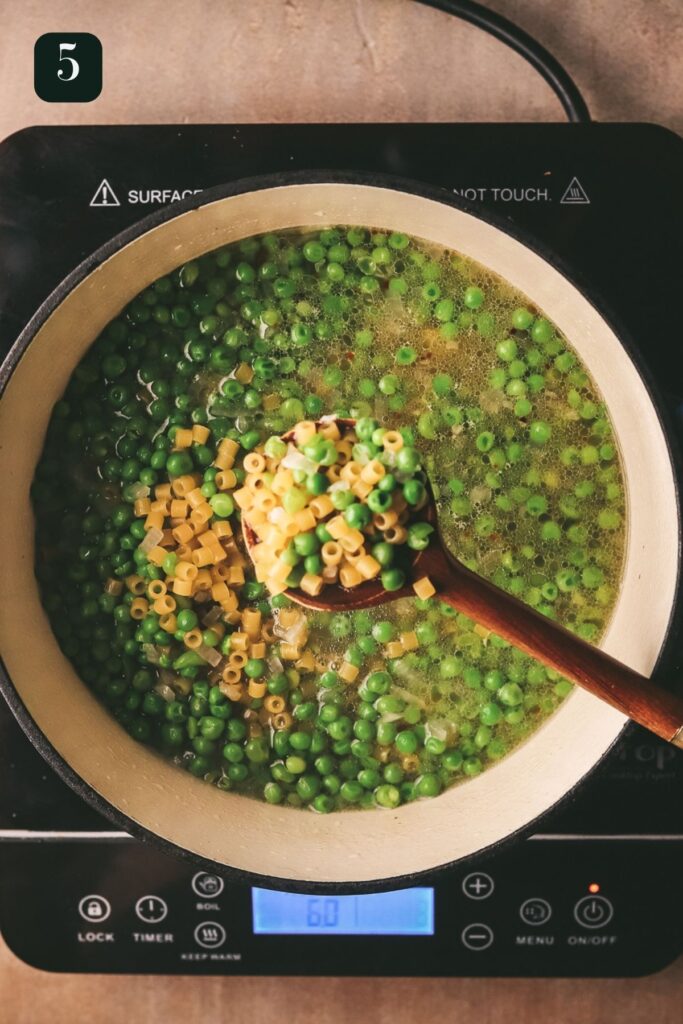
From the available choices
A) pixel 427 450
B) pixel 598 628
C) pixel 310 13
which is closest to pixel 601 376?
pixel 427 450

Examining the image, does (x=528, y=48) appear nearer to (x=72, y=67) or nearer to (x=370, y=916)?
(x=72, y=67)

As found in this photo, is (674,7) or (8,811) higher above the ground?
(674,7)

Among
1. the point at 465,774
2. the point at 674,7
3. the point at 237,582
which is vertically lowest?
the point at 465,774

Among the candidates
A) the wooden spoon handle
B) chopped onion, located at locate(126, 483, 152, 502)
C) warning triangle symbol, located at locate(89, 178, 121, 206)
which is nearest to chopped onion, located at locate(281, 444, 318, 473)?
the wooden spoon handle

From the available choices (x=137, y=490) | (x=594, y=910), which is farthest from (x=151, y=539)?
(x=594, y=910)

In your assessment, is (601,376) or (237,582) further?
(237,582)

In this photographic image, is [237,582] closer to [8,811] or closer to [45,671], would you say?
[45,671]
